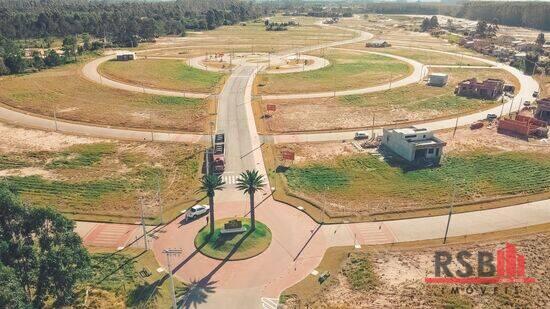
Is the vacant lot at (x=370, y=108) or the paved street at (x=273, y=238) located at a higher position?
the vacant lot at (x=370, y=108)

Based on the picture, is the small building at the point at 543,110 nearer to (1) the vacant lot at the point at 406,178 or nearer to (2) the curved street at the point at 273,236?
(1) the vacant lot at the point at 406,178

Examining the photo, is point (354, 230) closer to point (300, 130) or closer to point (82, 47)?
point (300, 130)

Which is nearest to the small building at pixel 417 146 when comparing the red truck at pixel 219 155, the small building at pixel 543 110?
the red truck at pixel 219 155

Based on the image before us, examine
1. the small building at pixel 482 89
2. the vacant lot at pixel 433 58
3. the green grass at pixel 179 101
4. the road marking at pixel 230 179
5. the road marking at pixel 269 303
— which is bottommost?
the road marking at pixel 269 303

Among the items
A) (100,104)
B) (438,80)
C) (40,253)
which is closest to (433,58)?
(438,80)

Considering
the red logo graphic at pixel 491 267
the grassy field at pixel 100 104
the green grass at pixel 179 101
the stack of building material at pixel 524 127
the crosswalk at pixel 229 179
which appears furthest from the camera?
the green grass at pixel 179 101
